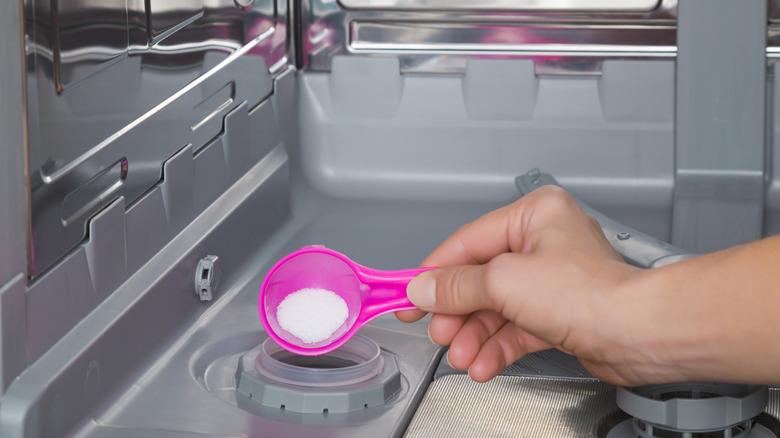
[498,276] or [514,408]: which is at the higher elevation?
[498,276]

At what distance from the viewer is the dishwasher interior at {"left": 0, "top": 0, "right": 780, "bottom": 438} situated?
76 centimetres

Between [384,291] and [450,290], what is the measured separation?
10 cm

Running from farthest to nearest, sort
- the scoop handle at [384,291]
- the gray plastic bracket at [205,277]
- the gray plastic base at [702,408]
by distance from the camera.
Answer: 1. the gray plastic bracket at [205,277]
2. the scoop handle at [384,291]
3. the gray plastic base at [702,408]

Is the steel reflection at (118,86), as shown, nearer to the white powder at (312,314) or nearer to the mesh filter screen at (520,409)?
the white powder at (312,314)

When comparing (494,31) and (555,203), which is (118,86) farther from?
(494,31)

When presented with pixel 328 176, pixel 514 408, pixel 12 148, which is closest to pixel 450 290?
pixel 514 408

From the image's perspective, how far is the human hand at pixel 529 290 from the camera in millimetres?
729

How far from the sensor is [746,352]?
660mm

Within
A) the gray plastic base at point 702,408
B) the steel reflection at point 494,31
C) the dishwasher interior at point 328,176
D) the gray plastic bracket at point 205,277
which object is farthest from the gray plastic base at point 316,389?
the steel reflection at point 494,31

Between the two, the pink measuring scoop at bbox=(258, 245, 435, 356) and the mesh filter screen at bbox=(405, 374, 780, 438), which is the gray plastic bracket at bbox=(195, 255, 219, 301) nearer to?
the pink measuring scoop at bbox=(258, 245, 435, 356)

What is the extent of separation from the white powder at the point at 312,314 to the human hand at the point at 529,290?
64 mm

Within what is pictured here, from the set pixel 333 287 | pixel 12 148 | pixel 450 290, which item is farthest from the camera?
pixel 333 287

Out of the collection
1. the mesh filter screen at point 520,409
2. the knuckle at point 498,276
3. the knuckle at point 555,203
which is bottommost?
the mesh filter screen at point 520,409

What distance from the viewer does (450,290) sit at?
0.82m
